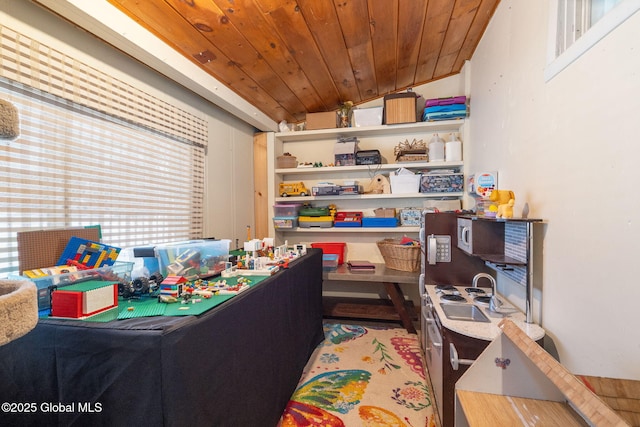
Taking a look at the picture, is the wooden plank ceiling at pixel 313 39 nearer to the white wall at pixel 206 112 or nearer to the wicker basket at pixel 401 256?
the white wall at pixel 206 112

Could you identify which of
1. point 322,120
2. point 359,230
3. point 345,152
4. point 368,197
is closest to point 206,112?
point 322,120

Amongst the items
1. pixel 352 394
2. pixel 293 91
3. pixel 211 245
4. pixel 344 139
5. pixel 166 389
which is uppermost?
pixel 293 91

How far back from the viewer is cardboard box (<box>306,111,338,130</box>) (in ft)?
9.59

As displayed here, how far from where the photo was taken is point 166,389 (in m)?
0.70

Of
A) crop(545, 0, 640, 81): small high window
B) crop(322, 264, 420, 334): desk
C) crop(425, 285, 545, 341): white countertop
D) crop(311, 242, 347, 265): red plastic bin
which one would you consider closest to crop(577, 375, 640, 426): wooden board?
crop(425, 285, 545, 341): white countertop

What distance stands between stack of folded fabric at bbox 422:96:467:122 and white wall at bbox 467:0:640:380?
93 centimetres

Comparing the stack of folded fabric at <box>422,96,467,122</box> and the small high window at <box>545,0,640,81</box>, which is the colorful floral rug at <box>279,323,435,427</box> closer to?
the small high window at <box>545,0,640,81</box>

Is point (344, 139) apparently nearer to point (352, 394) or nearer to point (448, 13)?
point (448, 13)

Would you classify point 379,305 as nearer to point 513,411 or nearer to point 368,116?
point 368,116

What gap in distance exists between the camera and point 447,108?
253 centimetres

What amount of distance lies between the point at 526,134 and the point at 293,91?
1937 mm

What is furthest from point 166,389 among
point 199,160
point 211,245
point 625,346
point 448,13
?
point 448,13

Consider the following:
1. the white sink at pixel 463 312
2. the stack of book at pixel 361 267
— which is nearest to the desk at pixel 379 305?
the stack of book at pixel 361 267

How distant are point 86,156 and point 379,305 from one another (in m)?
2.76
